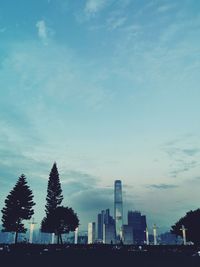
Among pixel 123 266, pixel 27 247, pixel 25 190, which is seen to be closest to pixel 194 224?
pixel 25 190

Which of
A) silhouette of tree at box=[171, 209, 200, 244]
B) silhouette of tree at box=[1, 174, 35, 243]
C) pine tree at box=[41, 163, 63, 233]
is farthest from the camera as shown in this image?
silhouette of tree at box=[171, 209, 200, 244]

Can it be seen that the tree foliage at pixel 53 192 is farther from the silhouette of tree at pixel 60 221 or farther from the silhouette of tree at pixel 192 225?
the silhouette of tree at pixel 192 225

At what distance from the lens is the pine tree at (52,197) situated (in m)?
78.9

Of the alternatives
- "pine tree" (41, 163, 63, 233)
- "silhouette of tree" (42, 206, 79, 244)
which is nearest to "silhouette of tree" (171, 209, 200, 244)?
"silhouette of tree" (42, 206, 79, 244)

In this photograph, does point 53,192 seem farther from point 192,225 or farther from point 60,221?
point 192,225

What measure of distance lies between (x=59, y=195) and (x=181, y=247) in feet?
106

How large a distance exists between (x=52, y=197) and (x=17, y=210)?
12.0m

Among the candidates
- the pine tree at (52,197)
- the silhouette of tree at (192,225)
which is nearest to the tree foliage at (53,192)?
the pine tree at (52,197)

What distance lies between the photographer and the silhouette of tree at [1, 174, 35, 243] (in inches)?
2714

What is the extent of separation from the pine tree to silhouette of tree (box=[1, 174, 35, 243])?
340 inches

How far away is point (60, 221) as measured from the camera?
85938mm

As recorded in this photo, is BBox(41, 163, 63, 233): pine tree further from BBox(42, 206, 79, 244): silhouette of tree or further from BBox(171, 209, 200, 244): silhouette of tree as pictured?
BBox(171, 209, 200, 244): silhouette of tree

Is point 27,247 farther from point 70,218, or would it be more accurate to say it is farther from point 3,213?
point 70,218

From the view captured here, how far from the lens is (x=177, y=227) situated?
102 metres
